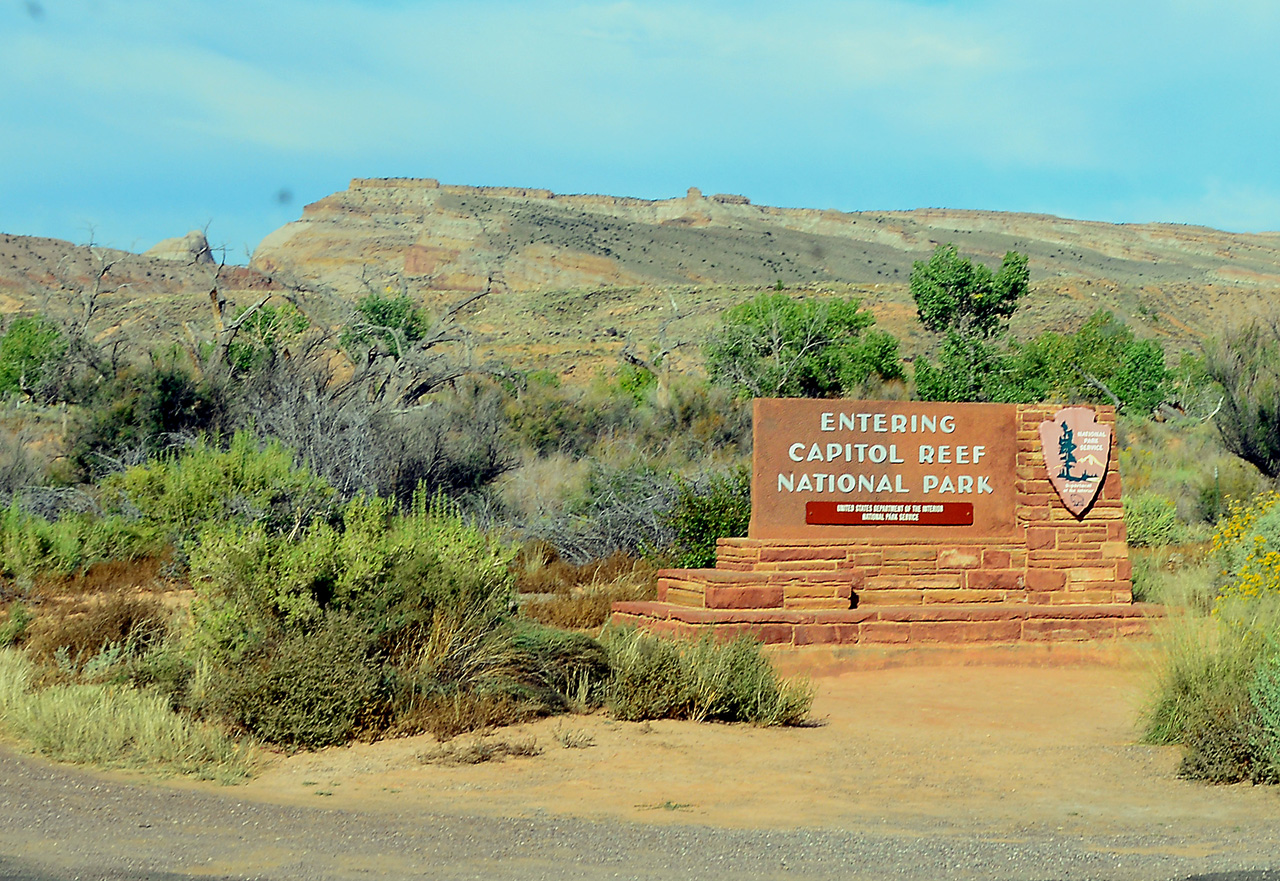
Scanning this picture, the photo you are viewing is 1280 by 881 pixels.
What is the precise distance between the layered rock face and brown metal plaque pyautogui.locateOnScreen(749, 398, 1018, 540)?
84.9m

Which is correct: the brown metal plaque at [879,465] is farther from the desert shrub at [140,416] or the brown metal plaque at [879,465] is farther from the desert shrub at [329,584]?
the desert shrub at [140,416]


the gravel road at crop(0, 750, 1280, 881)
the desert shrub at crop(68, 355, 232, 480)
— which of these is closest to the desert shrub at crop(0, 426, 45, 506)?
the desert shrub at crop(68, 355, 232, 480)

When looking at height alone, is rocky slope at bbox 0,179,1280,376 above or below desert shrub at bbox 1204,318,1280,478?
above

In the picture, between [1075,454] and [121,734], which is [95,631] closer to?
[121,734]

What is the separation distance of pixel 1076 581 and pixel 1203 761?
235 inches

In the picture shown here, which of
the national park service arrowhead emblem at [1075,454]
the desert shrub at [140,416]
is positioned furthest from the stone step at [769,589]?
the desert shrub at [140,416]

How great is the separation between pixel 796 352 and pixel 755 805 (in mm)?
34265

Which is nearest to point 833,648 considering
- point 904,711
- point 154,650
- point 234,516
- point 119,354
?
point 904,711

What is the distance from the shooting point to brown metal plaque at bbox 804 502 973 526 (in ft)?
45.1

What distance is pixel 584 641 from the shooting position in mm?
10461

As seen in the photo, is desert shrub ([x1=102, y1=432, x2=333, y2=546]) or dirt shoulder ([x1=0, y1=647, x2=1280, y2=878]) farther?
desert shrub ([x1=102, y1=432, x2=333, y2=546])

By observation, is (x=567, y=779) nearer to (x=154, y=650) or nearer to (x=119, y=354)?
(x=154, y=650)

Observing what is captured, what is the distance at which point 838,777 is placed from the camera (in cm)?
848

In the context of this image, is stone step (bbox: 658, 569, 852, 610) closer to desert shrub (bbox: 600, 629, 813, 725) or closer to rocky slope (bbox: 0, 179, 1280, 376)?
desert shrub (bbox: 600, 629, 813, 725)
